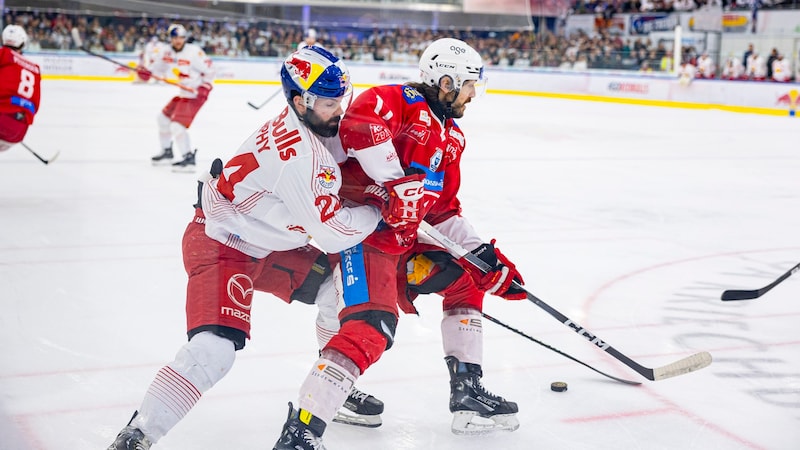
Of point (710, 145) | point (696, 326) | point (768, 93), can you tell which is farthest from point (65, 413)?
point (768, 93)

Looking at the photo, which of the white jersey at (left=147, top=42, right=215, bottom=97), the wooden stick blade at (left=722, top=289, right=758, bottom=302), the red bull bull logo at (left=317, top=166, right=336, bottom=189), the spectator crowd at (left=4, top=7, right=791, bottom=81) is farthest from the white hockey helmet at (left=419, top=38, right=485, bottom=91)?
the spectator crowd at (left=4, top=7, right=791, bottom=81)

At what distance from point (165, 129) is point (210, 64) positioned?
702mm

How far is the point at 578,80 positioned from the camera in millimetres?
15000

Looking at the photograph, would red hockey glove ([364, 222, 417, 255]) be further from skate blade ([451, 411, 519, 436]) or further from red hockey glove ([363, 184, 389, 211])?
skate blade ([451, 411, 519, 436])

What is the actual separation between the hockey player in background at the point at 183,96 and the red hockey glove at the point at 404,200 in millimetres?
4931

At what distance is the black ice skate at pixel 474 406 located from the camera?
220 cm

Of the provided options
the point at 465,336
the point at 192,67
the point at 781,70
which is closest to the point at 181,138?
the point at 192,67

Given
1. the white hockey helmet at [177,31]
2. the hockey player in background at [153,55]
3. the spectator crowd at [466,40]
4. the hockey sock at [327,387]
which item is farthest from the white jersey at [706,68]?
the hockey sock at [327,387]

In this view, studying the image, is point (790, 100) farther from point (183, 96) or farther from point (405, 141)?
point (405, 141)

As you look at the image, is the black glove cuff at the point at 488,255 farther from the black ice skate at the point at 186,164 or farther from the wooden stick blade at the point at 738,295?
the black ice skate at the point at 186,164

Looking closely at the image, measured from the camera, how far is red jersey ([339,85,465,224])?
6.43 feet

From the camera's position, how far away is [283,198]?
188cm

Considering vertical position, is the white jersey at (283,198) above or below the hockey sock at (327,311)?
above

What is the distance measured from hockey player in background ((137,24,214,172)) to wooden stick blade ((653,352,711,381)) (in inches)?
191
